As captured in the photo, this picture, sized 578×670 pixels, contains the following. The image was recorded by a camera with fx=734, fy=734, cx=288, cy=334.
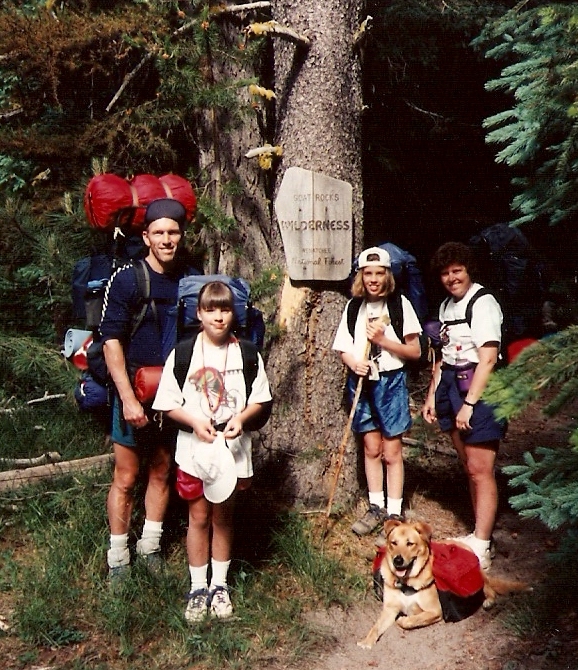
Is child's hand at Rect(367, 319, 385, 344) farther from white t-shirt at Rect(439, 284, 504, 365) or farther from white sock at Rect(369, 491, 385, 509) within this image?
white sock at Rect(369, 491, 385, 509)

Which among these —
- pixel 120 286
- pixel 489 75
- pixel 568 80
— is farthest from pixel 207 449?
pixel 489 75

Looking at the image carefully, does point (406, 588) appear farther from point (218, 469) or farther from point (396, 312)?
point (396, 312)

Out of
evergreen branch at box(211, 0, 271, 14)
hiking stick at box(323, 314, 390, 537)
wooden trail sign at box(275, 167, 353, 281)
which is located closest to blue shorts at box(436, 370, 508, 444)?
hiking stick at box(323, 314, 390, 537)

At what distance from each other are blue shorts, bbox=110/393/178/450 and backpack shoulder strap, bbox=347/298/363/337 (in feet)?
4.72

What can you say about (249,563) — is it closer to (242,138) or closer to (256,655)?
(256,655)

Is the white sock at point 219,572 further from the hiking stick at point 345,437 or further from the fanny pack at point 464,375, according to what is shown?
the fanny pack at point 464,375

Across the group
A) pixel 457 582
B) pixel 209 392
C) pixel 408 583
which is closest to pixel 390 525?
pixel 408 583

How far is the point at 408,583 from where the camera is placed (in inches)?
178

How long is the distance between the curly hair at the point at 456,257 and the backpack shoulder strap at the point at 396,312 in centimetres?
37

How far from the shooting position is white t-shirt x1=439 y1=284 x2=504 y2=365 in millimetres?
4770

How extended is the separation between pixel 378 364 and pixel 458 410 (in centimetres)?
63

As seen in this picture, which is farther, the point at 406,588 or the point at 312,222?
the point at 312,222

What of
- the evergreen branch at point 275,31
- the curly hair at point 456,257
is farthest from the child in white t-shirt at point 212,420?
the evergreen branch at point 275,31

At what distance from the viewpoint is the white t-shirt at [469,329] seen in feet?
15.6
